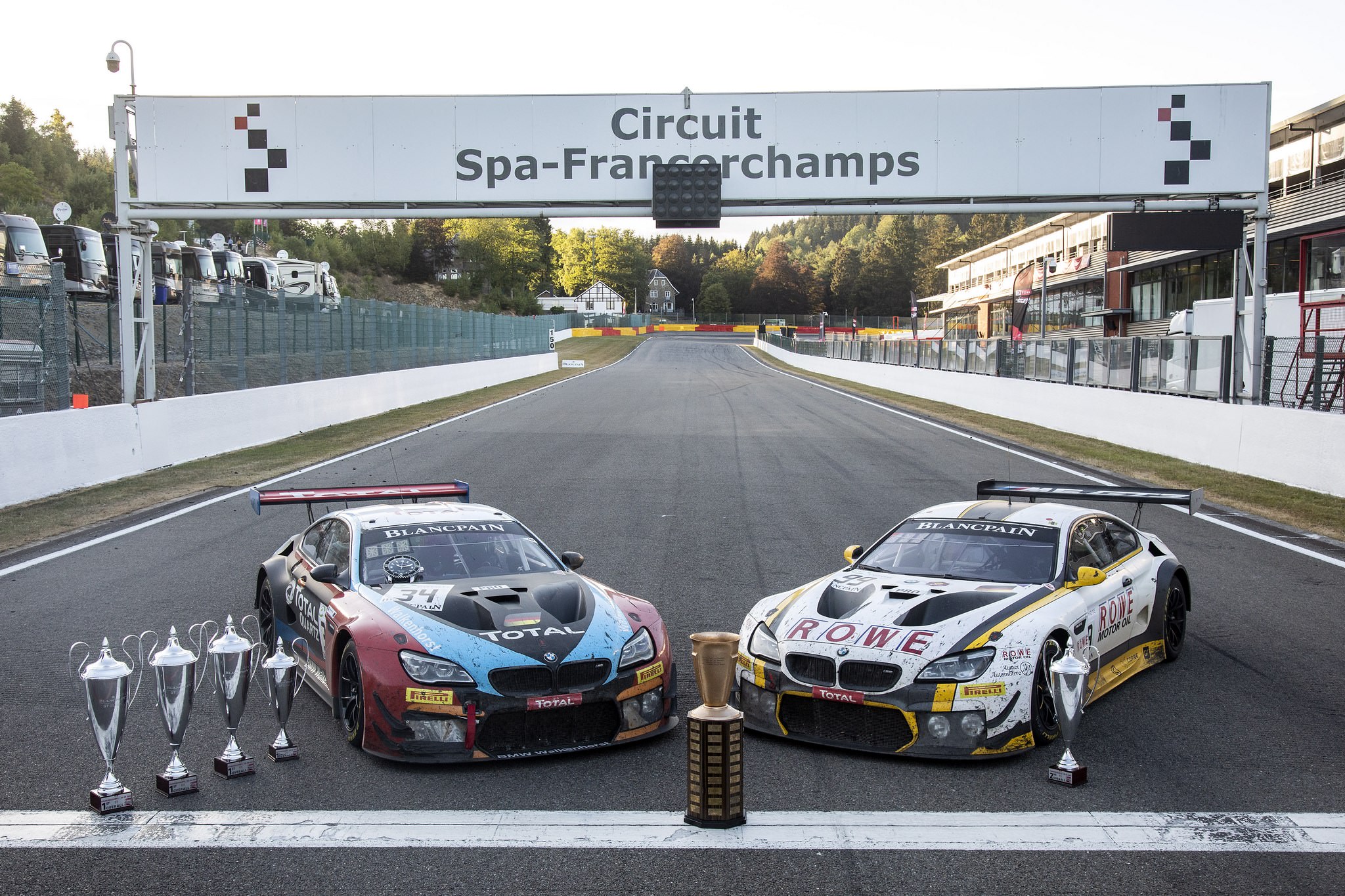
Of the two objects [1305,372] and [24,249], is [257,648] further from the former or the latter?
[24,249]

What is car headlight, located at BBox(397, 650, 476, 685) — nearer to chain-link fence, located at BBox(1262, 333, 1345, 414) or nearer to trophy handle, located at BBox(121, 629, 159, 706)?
trophy handle, located at BBox(121, 629, 159, 706)

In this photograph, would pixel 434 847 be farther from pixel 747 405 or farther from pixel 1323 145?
A: pixel 1323 145

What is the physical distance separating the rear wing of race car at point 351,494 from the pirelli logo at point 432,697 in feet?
8.29

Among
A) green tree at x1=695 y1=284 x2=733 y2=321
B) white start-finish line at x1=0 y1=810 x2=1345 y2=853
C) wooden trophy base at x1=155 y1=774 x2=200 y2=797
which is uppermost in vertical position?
green tree at x1=695 y1=284 x2=733 y2=321

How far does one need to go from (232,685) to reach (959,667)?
11.8 ft

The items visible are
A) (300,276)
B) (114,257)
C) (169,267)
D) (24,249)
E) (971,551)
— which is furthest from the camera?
(300,276)

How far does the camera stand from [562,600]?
6.63m

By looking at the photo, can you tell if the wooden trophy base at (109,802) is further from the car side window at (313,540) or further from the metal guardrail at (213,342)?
the metal guardrail at (213,342)

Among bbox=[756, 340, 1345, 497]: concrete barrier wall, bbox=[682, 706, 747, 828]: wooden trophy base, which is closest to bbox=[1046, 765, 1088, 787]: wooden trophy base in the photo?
bbox=[682, 706, 747, 828]: wooden trophy base

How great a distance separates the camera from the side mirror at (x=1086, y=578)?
679 cm

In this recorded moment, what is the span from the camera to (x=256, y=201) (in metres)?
20.9

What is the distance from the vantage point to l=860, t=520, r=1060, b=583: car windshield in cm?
705

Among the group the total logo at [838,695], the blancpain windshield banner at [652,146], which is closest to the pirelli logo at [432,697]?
the total logo at [838,695]

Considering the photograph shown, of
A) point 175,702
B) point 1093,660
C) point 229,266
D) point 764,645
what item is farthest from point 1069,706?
point 229,266
